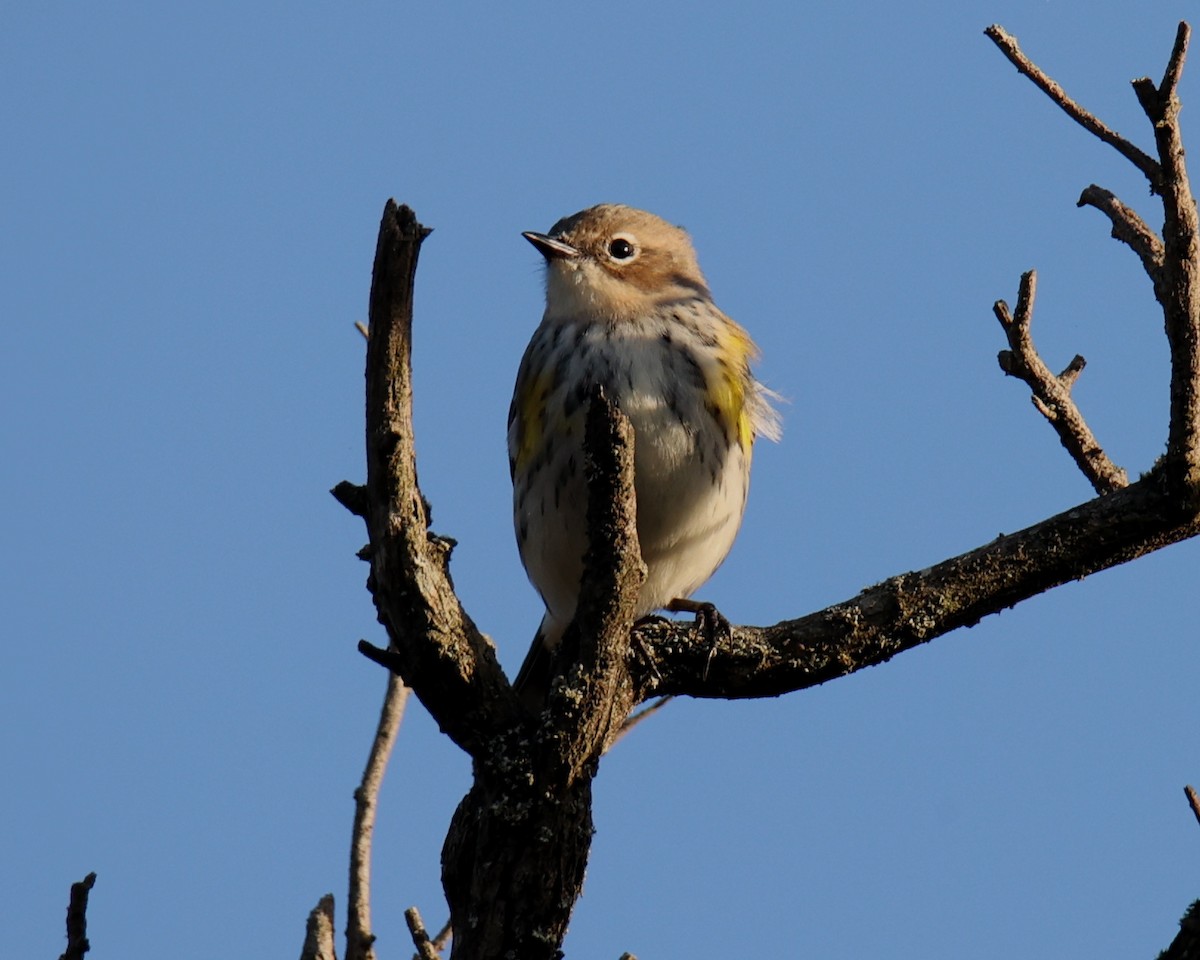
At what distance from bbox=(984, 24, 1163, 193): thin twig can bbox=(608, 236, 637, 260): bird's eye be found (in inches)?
147

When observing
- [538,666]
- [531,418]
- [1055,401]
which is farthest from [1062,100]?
[538,666]

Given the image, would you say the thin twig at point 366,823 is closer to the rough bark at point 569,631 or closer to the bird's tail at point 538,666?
the bird's tail at point 538,666

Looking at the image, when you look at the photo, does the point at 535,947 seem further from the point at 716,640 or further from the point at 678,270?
the point at 678,270

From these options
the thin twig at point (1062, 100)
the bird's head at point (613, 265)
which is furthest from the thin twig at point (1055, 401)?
the bird's head at point (613, 265)

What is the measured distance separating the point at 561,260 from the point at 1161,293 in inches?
148

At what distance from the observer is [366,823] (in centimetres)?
634

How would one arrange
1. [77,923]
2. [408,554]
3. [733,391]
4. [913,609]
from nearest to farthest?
[77,923] → [408,554] → [913,609] → [733,391]

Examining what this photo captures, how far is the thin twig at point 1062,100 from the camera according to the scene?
516 centimetres

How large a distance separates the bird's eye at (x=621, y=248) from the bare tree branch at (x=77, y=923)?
217 inches

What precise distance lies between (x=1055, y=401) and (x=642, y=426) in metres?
1.94

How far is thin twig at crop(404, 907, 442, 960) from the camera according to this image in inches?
222

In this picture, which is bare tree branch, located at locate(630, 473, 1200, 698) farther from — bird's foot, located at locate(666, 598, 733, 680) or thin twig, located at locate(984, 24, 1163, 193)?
thin twig, located at locate(984, 24, 1163, 193)

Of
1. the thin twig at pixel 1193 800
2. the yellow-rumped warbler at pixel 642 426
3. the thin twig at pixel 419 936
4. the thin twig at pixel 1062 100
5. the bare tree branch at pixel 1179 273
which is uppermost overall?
the yellow-rumped warbler at pixel 642 426

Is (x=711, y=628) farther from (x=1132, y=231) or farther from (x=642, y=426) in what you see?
(x=1132, y=231)
